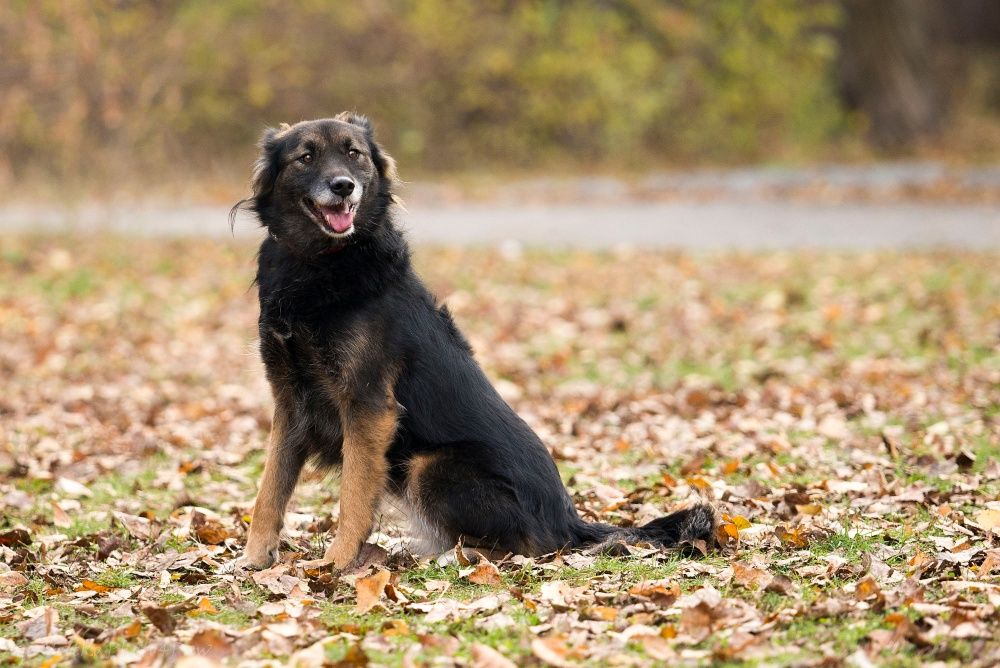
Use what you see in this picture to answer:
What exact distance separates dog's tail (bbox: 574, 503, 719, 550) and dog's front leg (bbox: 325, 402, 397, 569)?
34.7 inches

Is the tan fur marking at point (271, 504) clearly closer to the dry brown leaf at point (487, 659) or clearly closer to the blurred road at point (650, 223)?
the dry brown leaf at point (487, 659)

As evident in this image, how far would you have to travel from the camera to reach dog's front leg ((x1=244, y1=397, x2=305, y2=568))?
497 centimetres

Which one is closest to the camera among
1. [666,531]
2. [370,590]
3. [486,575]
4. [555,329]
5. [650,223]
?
[370,590]

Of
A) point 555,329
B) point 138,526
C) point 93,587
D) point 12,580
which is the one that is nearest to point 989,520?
point 93,587

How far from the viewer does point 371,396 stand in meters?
4.76

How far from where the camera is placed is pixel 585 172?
22.8 m

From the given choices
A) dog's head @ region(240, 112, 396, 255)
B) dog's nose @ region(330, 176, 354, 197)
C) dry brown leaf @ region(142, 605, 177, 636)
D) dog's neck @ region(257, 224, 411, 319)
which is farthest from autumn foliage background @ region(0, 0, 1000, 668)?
dog's nose @ region(330, 176, 354, 197)

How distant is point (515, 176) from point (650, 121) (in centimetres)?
314

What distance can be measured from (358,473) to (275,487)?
490mm

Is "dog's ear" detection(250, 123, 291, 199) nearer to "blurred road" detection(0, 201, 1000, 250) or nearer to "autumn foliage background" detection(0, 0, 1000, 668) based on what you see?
"autumn foliage background" detection(0, 0, 1000, 668)

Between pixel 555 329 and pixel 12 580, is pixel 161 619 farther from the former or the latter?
pixel 555 329

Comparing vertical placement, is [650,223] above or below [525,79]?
below

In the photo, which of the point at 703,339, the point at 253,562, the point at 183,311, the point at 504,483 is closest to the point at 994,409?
the point at 703,339

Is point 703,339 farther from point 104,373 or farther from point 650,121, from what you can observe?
point 650,121
